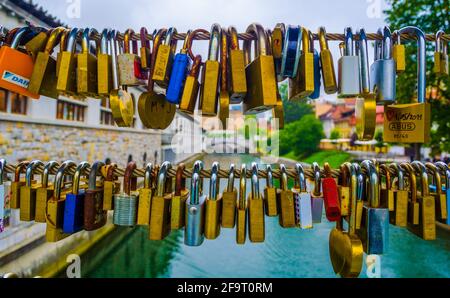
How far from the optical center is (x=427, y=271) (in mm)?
4570

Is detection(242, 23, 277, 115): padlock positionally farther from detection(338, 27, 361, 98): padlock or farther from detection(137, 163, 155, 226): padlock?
detection(137, 163, 155, 226): padlock

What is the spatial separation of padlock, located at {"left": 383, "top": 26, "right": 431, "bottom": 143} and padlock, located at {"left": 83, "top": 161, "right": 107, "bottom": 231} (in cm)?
81

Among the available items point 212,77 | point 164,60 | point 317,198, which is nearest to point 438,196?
point 317,198

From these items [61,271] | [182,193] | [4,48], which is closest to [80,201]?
[182,193]

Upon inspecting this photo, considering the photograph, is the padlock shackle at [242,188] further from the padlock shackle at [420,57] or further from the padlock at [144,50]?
the padlock shackle at [420,57]

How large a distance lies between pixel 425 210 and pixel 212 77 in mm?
625

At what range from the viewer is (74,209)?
703 millimetres

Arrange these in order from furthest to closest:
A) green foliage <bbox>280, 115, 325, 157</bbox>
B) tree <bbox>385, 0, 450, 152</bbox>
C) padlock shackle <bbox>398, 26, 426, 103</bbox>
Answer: green foliage <bbox>280, 115, 325, 157</bbox> → tree <bbox>385, 0, 450, 152</bbox> → padlock shackle <bbox>398, 26, 426, 103</bbox>

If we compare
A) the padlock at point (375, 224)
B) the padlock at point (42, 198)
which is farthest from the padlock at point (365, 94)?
the padlock at point (42, 198)

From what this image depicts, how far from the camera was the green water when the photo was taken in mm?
4637

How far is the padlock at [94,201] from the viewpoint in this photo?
0.71 m

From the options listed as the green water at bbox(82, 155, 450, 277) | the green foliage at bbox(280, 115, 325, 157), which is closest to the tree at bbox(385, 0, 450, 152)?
the green water at bbox(82, 155, 450, 277)

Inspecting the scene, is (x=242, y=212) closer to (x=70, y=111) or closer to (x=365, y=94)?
(x=365, y=94)

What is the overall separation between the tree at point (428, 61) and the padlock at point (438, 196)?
18.6ft
